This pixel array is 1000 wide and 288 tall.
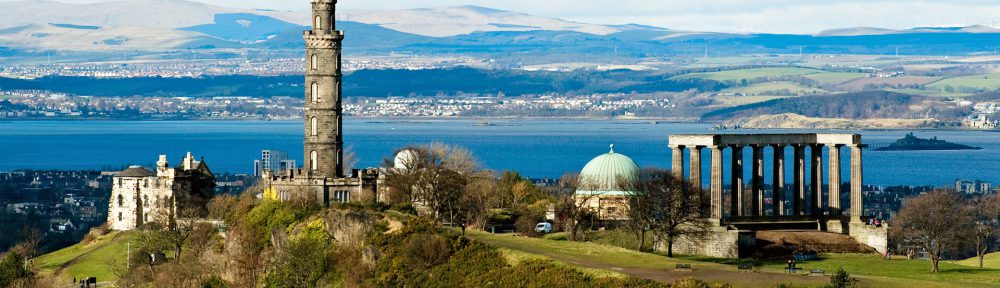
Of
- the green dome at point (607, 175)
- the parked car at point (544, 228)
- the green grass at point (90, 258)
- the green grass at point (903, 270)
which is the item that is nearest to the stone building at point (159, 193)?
the green grass at point (90, 258)

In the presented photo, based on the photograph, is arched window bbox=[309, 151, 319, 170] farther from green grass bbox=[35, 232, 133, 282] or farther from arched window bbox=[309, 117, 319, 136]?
green grass bbox=[35, 232, 133, 282]

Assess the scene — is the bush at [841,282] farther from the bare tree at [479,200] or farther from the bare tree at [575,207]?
the bare tree at [479,200]

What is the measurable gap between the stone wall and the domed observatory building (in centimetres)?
952

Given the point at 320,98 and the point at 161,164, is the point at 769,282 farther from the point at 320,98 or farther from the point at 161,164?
the point at 161,164

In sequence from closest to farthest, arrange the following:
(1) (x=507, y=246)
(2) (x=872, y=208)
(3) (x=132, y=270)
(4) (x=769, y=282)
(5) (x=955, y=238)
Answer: (4) (x=769, y=282), (1) (x=507, y=246), (5) (x=955, y=238), (3) (x=132, y=270), (2) (x=872, y=208)

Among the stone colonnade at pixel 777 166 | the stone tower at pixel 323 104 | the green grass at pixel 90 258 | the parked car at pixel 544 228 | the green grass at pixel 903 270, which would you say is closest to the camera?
the green grass at pixel 903 270

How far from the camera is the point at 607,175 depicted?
95.5 m

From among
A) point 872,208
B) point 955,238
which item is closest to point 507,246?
point 955,238

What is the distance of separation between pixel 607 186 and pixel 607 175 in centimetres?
101

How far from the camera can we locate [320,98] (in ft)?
323

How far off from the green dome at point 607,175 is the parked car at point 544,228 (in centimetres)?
461

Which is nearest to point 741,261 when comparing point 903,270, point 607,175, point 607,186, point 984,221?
point 903,270

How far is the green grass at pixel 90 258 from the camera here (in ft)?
318

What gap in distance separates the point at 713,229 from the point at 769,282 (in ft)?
61.0
